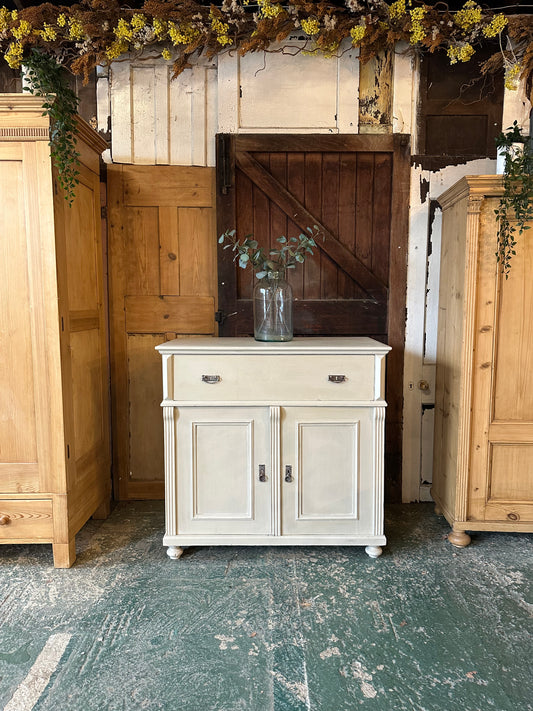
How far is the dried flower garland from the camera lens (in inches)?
87.4

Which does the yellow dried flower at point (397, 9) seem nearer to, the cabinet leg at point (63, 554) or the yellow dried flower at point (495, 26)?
the yellow dried flower at point (495, 26)

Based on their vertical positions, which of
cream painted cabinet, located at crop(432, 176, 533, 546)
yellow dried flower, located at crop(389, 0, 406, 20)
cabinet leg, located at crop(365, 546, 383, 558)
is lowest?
cabinet leg, located at crop(365, 546, 383, 558)

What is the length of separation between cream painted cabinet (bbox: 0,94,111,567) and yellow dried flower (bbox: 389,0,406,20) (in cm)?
155

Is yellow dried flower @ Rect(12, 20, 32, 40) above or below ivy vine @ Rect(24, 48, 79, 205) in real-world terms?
above

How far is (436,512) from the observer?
2541mm

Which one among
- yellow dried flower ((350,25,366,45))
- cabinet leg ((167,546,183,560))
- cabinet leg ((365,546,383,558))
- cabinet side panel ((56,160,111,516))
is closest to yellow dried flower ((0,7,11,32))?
cabinet side panel ((56,160,111,516))

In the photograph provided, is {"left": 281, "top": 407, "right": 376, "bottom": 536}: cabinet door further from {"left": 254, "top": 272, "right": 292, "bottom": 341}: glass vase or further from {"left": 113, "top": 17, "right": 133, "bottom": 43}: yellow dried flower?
{"left": 113, "top": 17, "right": 133, "bottom": 43}: yellow dried flower

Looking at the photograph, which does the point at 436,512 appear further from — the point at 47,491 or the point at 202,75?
the point at 202,75

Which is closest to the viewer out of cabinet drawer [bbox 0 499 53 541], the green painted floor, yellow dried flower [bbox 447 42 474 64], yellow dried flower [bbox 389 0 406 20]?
the green painted floor

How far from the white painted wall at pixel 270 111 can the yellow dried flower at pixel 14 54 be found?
0.39 metres

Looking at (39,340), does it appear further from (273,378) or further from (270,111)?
(270,111)

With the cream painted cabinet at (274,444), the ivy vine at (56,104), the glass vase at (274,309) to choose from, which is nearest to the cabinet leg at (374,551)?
the cream painted cabinet at (274,444)

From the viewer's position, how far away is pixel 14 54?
231 cm

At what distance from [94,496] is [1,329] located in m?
0.94
